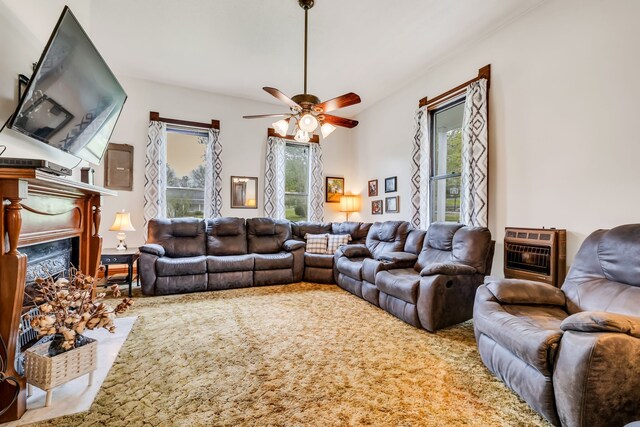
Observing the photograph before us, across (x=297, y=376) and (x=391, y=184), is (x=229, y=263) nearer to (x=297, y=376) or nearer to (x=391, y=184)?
(x=297, y=376)

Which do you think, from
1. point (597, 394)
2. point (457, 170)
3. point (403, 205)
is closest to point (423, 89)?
point (457, 170)

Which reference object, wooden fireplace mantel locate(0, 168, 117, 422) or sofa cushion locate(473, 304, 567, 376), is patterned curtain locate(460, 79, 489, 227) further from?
wooden fireplace mantel locate(0, 168, 117, 422)

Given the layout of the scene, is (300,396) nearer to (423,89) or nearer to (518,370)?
(518,370)

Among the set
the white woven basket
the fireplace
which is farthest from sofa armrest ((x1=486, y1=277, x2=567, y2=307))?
the fireplace

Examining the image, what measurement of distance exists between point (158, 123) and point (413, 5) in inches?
160

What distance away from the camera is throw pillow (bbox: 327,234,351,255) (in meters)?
4.82

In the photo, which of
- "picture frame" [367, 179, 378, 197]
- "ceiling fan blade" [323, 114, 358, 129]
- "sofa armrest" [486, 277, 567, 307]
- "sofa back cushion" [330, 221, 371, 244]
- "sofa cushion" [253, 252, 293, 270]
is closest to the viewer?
→ "sofa armrest" [486, 277, 567, 307]

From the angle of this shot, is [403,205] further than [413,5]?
Yes

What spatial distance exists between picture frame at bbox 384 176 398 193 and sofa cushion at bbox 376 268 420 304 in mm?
1880

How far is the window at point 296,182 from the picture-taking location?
5977mm

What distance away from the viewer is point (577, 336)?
1344 millimetres

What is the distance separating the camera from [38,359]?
1.56m

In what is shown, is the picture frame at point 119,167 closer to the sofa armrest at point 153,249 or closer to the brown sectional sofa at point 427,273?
the sofa armrest at point 153,249

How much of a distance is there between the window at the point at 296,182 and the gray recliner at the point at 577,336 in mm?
4262
